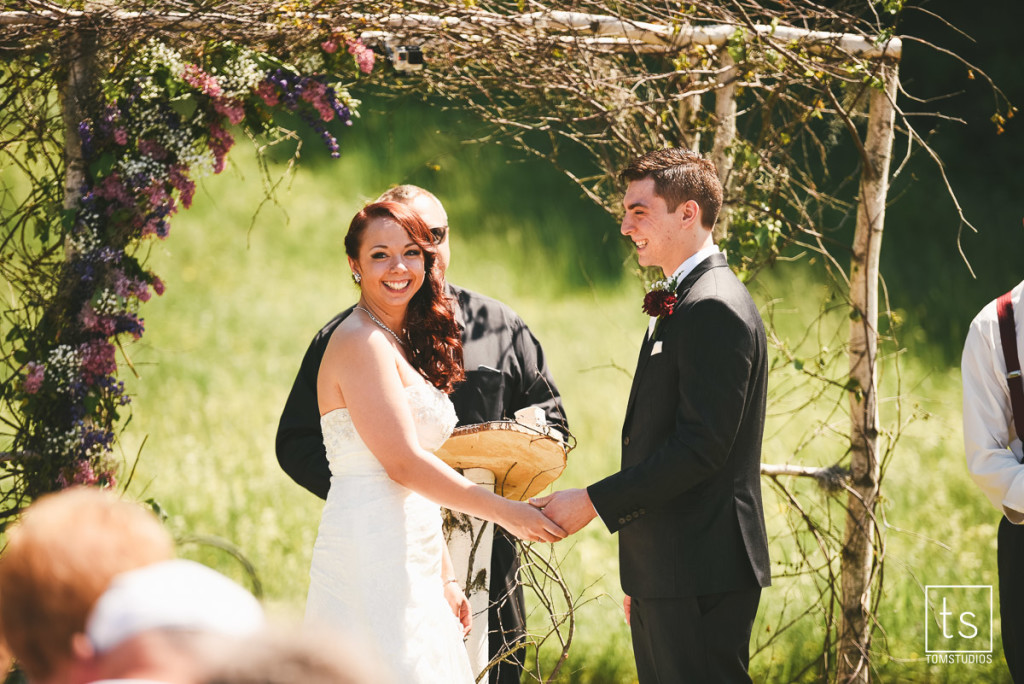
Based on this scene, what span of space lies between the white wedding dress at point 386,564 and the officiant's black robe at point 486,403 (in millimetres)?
734

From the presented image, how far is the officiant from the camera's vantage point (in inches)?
148

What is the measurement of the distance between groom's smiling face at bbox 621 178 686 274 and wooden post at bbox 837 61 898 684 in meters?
1.43

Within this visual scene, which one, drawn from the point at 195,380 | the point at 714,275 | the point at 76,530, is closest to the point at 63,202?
the point at 714,275

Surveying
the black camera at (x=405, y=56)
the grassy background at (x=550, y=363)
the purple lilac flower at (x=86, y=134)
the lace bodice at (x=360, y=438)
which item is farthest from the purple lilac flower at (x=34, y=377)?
the black camera at (x=405, y=56)

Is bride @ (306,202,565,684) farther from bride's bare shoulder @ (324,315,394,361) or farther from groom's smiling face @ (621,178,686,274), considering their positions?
groom's smiling face @ (621,178,686,274)

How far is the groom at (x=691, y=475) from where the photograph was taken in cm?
287

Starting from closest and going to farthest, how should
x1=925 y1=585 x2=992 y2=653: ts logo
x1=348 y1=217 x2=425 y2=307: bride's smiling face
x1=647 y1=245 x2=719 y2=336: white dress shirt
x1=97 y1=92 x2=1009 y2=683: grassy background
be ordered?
1. x1=348 y1=217 x2=425 y2=307: bride's smiling face
2. x1=647 y1=245 x2=719 y2=336: white dress shirt
3. x1=925 y1=585 x2=992 y2=653: ts logo
4. x1=97 y1=92 x2=1009 y2=683: grassy background

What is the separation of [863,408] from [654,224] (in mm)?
1674

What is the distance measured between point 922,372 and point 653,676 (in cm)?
647

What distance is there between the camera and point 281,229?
11.9 metres

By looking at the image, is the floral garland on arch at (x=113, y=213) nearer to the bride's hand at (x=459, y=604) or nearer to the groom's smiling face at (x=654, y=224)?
the groom's smiling face at (x=654, y=224)

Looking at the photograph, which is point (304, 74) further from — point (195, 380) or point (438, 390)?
point (195, 380)

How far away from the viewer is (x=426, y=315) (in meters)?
3.12

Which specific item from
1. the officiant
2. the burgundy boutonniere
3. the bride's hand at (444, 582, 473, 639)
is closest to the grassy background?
the officiant
